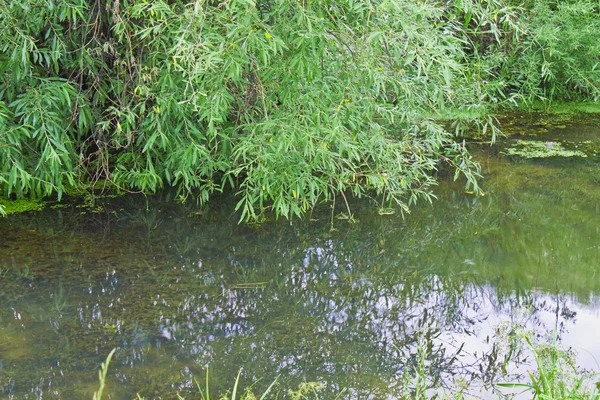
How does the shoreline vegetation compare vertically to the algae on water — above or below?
below

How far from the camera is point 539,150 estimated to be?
5.50 meters

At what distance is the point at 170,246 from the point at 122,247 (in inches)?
9.8

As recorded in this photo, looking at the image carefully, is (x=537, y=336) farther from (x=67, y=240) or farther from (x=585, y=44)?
(x=585, y=44)

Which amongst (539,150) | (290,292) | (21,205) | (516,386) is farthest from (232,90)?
(539,150)

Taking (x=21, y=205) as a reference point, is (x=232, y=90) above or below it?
above

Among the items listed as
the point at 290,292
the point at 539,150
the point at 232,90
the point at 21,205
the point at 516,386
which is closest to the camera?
the point at 516,386

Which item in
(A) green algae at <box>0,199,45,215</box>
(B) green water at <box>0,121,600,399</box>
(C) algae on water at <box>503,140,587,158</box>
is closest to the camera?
(B) green water at <box>0,121,600,399</box>

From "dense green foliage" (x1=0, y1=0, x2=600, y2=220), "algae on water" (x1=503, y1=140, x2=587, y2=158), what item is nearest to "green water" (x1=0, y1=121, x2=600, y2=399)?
"dense green foliage" (x1=0, y1=0, x2=600, y2=220)

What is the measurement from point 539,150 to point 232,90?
2.74 metres

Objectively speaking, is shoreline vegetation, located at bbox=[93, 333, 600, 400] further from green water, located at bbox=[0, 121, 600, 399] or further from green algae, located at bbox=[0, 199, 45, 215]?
green algae, located at bbox=[0, 199, 45, 215]

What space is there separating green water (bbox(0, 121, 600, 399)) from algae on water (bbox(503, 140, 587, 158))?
0.78 m

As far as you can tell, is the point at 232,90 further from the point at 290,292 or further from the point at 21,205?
the point at 21,205

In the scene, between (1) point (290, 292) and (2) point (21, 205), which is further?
(2) point (21, 205)

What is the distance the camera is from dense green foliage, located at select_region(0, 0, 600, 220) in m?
3.27
